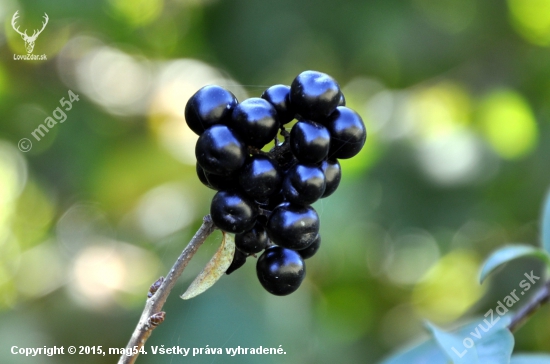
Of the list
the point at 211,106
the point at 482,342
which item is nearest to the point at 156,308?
the point at 211,106

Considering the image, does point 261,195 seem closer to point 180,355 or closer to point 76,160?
point 180,355

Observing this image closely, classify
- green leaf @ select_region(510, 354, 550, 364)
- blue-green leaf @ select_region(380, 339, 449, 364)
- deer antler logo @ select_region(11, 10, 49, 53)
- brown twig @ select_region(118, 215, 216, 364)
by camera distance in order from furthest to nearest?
deer antler logo @ select_region(11, 10, 49, 53) < blue-green leaf @ select_region(380, 339, 449, 364) < green leaf @ select_region(510, 354, 550, 364) < brown twig @ select_region(118, 215, 216, 364)

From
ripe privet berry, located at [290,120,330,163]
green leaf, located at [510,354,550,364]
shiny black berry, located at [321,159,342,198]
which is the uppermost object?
ripe privet berry, located at [290,120,330,163]

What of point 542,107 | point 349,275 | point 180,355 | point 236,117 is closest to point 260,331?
point 180,355

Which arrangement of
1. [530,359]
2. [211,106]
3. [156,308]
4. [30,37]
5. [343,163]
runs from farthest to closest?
[343,163] < [30,37] < [530,359] < [211,106] < [156,308]

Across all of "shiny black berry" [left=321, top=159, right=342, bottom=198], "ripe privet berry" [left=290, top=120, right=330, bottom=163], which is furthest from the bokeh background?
"ripe privet berry" [left=290, top=120, right=330, bottom=163]

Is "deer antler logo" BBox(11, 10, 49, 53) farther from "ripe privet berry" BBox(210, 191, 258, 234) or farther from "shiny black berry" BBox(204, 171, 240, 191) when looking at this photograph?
"ripe privet berry" BBox(210, 191, 258, 234)

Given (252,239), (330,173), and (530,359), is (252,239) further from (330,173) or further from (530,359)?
(530,359)
